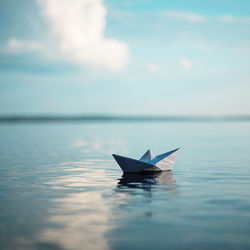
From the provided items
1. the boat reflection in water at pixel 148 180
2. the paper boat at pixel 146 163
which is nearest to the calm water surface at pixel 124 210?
the boat reflection in water at pixel 148 180

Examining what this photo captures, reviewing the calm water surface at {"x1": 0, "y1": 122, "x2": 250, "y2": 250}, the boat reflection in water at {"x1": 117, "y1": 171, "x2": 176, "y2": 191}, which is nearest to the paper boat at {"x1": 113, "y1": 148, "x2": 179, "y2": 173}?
the boat reflection in water at {"x1": 117, "y1": 171, "x2": 176, "y2": 191}

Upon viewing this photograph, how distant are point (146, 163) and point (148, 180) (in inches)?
91.6

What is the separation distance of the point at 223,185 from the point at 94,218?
9.84 m

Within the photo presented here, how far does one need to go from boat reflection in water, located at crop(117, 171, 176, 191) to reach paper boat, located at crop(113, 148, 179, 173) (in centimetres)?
36

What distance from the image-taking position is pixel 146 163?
79.3ft

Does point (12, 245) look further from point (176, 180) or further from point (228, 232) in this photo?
point (176, 180)

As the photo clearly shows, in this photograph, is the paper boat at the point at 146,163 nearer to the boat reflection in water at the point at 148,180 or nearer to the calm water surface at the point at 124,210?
the boat reflection in water at the point at 148,180

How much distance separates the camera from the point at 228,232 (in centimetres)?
1144

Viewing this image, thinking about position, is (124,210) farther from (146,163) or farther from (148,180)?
(146,163)

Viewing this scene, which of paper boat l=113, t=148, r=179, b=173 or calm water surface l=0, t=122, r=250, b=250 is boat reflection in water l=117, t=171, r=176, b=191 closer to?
calm water surface l=0, t=122, r=250, b=250

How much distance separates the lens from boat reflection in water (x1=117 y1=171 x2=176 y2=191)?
19.8m

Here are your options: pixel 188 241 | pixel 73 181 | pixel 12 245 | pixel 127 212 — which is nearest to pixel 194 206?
pixel 127 212

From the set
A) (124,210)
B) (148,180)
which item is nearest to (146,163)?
(148,180)

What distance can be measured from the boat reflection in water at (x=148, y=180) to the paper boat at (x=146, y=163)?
0.36 meters
